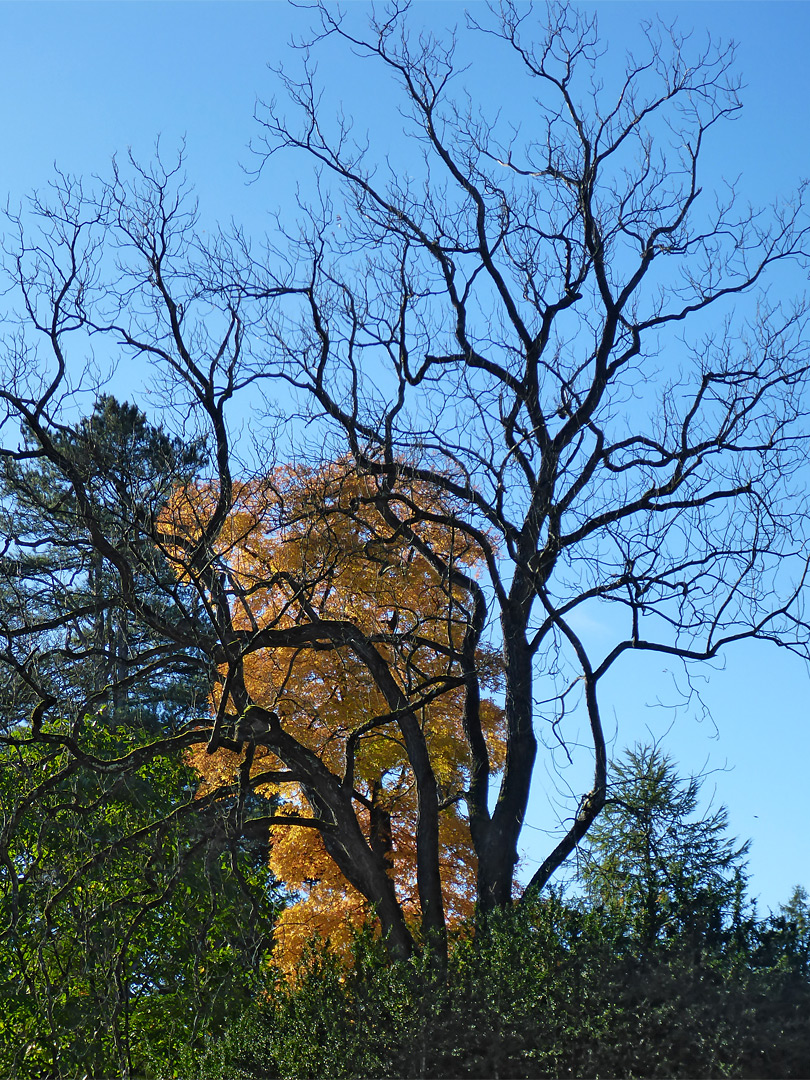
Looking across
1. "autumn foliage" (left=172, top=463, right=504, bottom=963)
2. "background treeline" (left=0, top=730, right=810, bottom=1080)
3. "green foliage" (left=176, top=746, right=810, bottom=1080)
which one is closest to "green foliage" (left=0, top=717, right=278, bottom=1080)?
"autumn foliage" (left=172, top=463, right=504, bottom=963)

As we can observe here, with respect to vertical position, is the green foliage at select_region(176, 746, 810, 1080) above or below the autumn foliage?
below

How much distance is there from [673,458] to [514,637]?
2868 millimetres

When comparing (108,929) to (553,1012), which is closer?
(553,1012)

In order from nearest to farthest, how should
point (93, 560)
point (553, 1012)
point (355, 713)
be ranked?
point (553, 1012)
point (93, 560)
point (355, 713)

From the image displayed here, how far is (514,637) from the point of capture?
40.4 feet

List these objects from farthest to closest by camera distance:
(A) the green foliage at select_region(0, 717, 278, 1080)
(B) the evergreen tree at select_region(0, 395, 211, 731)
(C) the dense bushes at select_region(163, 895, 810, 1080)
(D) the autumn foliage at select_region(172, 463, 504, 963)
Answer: (D) the autumn foliage at select_region(172, 463, 504, 963)
(A) the green foliage at select_region(0, 717, 278, 1080)
(B) the evergreen tree at select_region(0, 395, 211, 731)
(C) the dense bushes at select_region(163, 895, 810, 1080)

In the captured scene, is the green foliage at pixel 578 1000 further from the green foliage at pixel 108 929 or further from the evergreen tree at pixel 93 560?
the green foliage at pixel 108 929

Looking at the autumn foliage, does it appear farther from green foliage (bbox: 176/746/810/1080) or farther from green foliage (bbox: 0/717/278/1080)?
green foliage (bbox: 176/746/810/1080)

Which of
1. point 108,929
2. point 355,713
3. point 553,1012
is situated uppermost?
point 355,713

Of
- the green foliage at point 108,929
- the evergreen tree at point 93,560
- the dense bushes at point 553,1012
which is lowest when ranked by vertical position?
the dense bushes at point 553,1012

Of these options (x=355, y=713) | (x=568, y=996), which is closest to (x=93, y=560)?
(x=355, y=713)

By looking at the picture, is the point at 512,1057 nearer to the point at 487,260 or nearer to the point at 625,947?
the point at 625,947

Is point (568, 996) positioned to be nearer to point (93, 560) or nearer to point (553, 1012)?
point (553, 1012)

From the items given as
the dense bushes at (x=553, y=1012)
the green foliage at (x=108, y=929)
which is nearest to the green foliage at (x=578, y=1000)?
the dense bushes at (x=553, y=1012)
